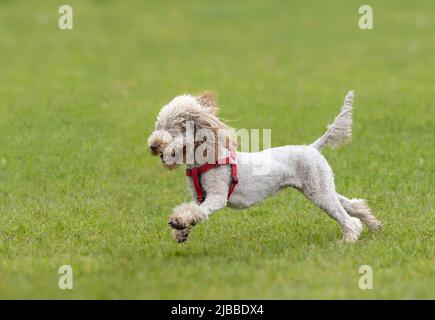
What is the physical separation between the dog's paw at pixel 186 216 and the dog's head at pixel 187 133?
444 mm

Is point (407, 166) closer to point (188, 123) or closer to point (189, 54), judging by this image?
point (188, 123)

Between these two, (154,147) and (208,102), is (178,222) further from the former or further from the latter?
(208,102)

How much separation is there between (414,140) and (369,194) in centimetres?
307

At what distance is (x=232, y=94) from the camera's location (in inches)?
701

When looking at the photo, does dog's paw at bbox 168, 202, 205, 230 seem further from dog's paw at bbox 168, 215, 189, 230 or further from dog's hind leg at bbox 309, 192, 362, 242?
dog's hind leg at bbox 309, 192, 362, 242

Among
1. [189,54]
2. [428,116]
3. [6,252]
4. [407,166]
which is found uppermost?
[189,54]

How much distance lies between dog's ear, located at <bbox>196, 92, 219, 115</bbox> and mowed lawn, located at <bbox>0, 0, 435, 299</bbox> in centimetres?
138

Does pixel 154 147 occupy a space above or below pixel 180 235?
above

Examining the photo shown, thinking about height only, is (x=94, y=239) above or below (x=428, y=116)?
below

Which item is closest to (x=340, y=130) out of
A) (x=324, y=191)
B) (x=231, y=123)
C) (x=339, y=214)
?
(x=324, y=191)

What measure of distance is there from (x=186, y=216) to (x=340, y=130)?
218cm

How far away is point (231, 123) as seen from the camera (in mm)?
14711

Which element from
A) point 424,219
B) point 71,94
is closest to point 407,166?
point 424,219

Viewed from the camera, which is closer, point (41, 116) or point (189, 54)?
point (41, 116)
